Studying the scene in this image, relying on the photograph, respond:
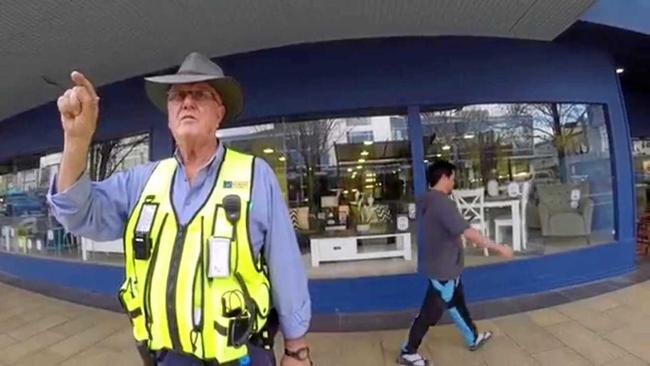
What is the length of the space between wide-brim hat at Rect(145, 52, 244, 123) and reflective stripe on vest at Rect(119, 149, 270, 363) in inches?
12.9

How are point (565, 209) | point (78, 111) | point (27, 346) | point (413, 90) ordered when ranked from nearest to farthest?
point (78, 111) → point (27, 346) → point (413, 90) → point (565, 209)

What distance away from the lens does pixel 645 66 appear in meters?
7.12

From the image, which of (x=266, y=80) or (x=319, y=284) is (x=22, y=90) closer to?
(x=266, y=80)

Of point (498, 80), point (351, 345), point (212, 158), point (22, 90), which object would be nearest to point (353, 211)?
point (351, 345)

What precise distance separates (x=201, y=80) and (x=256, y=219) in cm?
50

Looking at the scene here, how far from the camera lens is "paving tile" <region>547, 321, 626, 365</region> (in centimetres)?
372

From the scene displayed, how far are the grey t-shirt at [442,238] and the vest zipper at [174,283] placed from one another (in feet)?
7.94

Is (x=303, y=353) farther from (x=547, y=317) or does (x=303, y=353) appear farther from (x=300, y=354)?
(x=547, y=317)

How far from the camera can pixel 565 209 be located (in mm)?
5902

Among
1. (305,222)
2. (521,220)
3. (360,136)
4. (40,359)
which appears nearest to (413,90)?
(360,136)

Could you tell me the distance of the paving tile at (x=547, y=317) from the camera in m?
4.51

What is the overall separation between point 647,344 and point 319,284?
303 centimetres

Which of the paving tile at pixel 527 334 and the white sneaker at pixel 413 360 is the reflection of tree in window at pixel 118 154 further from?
the paving tile at pixel 527 334

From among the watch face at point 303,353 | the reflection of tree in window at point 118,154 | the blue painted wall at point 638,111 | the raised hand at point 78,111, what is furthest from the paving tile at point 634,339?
the blue painted wall at point 638,111
